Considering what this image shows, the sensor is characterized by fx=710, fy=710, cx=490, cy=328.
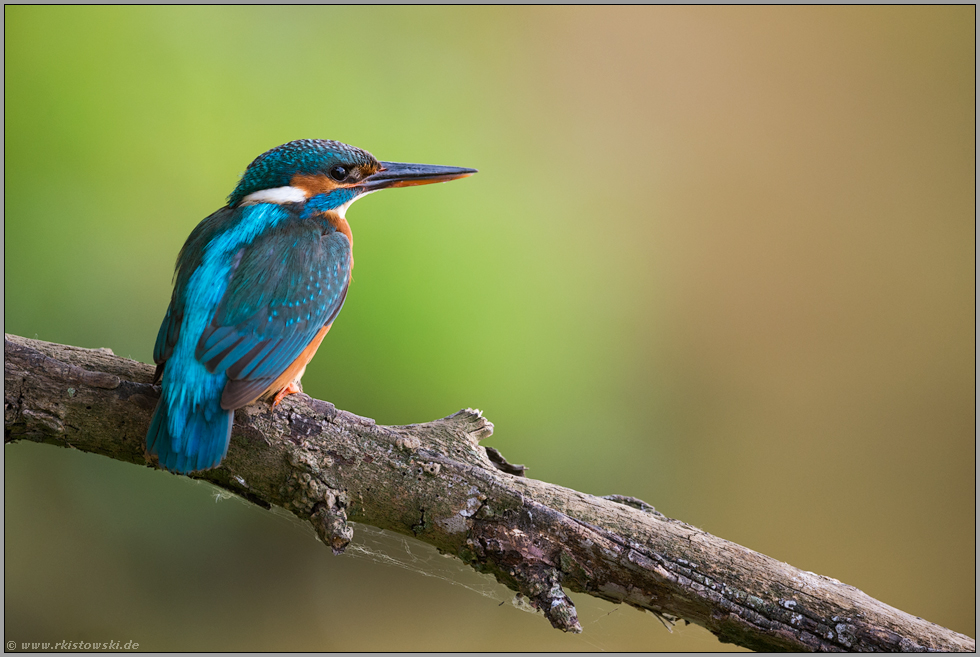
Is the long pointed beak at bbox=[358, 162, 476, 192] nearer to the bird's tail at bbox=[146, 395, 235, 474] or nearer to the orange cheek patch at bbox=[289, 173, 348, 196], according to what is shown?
the orange cheek patch at bbox=[289, 173, 348, 196]

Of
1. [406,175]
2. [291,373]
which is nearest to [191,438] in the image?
[291,373]

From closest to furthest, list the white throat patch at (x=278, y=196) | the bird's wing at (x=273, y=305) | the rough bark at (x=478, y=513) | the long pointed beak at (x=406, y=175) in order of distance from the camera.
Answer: the rough bark at (x=478, y=513), the bird's wing at (x=273, y=305), the white throat patch at (x=278, y=196), the long pointed beak at (x=406, y=175)

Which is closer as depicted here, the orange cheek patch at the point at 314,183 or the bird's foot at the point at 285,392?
the bird's foot at the point at 285,392

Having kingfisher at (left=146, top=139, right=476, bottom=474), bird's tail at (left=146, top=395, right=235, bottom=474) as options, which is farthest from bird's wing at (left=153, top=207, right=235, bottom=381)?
bird's tail at (left=146, top=395, right=235, bottom=474)

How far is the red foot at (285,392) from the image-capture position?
1.41 m

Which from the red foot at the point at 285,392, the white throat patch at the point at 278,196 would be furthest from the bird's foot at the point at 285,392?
the white throat patch at the point at 278,196

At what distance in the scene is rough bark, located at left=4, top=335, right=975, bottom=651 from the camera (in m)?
1.24

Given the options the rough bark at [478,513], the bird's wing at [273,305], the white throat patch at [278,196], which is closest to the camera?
the rough bark at [478,513]

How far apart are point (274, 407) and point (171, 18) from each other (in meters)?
1.66

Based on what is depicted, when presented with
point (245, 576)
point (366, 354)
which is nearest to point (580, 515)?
point (366, 354)

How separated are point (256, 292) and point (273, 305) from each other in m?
0.04

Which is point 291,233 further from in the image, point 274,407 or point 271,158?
point 274,407

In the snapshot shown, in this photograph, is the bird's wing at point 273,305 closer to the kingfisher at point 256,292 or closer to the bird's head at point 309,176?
the kingfisher at point 256,292

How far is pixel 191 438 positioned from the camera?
125 cm
